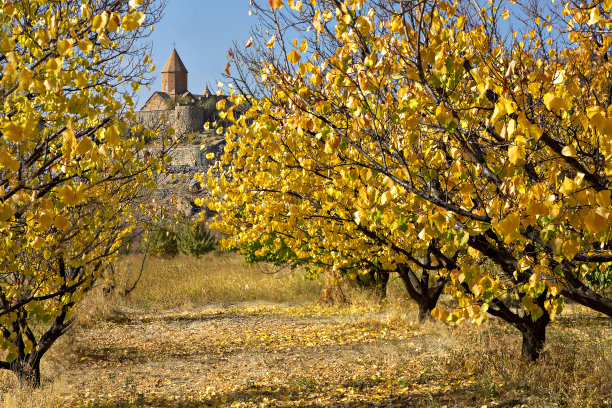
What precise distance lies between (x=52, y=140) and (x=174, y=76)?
81433 mm

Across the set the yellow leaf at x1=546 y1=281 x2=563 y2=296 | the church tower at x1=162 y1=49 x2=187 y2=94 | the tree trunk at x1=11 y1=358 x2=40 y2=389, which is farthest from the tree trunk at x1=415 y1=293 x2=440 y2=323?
the church tower at x1=162 y1=49 x2=187 y2=94

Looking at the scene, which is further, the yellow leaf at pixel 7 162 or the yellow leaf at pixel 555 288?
the yellow leaf at pixel 555 288

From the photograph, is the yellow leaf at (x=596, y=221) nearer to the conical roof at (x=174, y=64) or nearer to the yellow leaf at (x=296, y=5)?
the yellow leaf at (x=296, y=5)

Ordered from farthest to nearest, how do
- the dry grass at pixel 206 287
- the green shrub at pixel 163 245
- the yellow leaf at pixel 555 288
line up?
the green shrub at pixel 163 245 → the dry grass at pixel 206 287 → the yellow leaf at pixel 555 288

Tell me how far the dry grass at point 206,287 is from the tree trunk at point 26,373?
8.96m

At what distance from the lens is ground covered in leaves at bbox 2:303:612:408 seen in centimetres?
650

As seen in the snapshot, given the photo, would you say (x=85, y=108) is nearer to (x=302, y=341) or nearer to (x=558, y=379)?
(x=558, y=379)

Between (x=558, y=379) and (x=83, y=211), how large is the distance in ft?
19.7

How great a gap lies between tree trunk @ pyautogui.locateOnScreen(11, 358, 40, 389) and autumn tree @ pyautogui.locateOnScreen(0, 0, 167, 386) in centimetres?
1

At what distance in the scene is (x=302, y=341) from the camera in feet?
34.6

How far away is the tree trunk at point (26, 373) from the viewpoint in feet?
21.3

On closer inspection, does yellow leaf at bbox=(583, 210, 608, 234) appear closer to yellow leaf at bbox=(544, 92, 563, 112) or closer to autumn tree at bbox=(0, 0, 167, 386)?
yellow leaf at bbox=(544, 92, 563, 112)

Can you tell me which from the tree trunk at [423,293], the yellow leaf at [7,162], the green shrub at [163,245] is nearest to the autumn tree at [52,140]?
the yellow leaf at [7,162]

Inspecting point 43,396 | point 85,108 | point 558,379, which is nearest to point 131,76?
point 85,108
